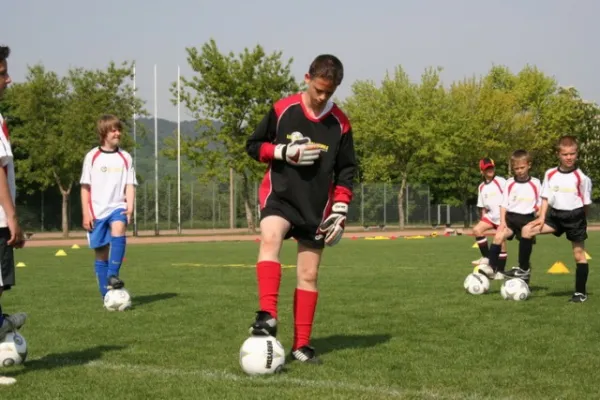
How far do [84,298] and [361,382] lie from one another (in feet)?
21.1

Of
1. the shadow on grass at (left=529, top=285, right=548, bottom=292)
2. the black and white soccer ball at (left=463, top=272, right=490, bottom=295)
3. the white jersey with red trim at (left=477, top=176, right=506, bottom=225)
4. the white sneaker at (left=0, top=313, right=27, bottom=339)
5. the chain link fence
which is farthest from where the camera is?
the chain link fence

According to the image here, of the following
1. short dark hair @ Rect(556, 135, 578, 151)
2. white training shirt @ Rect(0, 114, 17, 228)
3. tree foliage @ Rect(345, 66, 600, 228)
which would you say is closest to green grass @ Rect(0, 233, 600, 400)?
white training shirt @ Rect(0, 114, 17, 228)

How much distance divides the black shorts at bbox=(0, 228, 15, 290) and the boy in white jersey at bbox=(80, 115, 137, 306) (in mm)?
4546

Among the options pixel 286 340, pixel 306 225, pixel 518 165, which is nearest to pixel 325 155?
pixel 306 225

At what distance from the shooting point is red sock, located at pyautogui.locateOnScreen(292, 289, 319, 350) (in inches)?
244

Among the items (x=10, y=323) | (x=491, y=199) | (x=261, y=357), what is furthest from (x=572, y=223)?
(x=10, y=323)

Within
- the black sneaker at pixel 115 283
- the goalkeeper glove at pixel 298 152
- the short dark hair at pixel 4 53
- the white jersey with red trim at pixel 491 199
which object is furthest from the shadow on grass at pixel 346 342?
the white jersey with red trim at pixel 491 199

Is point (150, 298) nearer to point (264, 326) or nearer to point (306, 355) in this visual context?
point (306, 355)

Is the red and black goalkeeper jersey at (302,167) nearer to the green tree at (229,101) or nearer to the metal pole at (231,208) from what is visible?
the green tree at (229,101)

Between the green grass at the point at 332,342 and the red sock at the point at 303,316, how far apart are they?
9.3 inches

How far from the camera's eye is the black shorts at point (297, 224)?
6164 mm

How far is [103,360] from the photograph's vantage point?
6.18m

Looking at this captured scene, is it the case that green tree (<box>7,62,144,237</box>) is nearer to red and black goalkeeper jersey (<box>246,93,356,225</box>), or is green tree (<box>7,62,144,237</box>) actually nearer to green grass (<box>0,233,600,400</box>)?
green grass (<box>0,233,600,400</box>)

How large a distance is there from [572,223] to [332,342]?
4.54m
